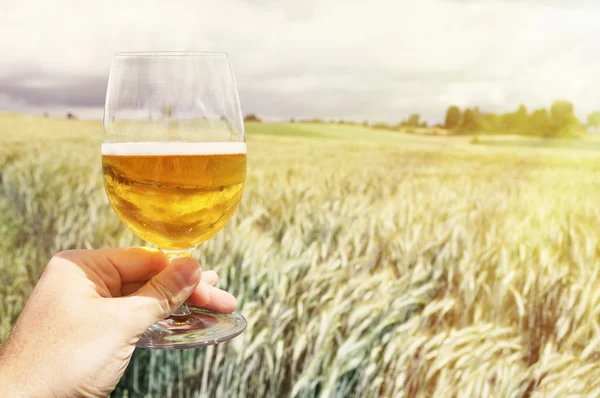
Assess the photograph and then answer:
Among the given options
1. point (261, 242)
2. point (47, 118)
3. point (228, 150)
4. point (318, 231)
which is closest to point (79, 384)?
point (228, 150)

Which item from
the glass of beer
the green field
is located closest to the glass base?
the glass of beer

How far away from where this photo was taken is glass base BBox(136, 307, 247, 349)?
4.92ft

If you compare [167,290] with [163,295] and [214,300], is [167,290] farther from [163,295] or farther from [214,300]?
[214,300]

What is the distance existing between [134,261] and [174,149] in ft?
1.38

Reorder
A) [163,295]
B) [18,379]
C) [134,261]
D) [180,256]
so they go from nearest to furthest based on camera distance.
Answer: [18,379] < [163,295] < [180,256] < [134,261]

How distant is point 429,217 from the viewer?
3201 millimetres

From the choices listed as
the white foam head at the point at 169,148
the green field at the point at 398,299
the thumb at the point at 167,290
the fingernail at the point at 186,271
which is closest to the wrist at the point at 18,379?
the thumb at the point at 167,290

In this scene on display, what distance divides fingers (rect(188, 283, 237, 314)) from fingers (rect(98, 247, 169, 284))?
130mm

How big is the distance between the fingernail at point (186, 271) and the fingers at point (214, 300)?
→ 0.30 metres

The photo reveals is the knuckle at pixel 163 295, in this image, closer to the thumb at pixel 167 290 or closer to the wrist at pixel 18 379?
the thumb at pixel 167 290

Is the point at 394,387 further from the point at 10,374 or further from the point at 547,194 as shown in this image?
the point at 547,194

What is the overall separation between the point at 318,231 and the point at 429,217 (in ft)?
1.70

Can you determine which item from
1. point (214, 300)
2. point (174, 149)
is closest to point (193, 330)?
point (214, 300)

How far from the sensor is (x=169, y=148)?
1407mm
